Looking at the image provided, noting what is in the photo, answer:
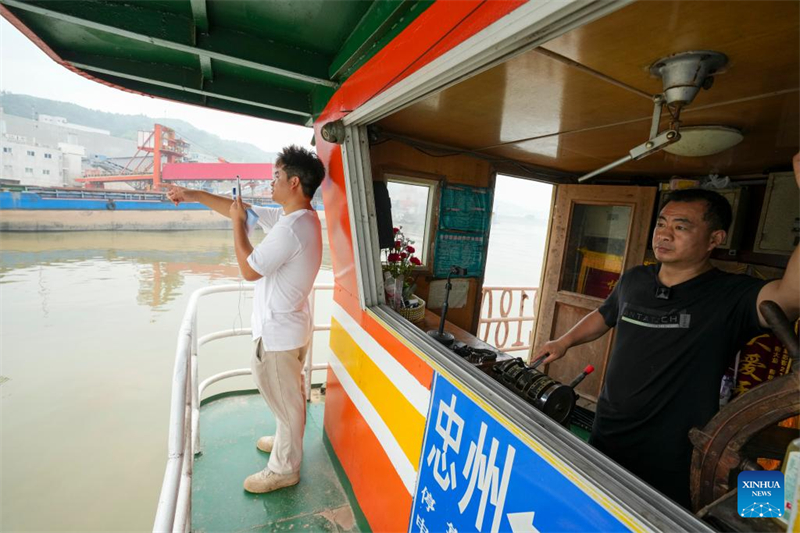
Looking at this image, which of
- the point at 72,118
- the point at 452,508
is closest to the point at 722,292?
the point at 452,508

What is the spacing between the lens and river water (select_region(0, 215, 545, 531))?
2846mm

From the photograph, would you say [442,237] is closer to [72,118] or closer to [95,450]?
[95,450]

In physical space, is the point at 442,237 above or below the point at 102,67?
below

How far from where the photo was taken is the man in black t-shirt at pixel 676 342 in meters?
1.22

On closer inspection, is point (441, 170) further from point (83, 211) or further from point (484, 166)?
point (83, 211)

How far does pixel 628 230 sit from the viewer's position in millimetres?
3271

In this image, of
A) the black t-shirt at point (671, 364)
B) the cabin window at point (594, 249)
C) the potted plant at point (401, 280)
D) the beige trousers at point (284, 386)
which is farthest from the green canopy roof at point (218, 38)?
the cabin window at point (594, 249)

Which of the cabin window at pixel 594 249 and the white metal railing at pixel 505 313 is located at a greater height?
the cabin window at pixel 594 249

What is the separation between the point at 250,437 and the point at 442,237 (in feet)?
7.73

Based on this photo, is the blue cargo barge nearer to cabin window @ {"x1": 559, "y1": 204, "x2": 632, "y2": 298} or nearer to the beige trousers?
the beige trousers

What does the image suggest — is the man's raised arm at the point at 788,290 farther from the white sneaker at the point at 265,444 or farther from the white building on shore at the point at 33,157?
the white building on shore at the point at 33,157

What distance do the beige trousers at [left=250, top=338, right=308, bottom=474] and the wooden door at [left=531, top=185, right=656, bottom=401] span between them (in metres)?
2.69

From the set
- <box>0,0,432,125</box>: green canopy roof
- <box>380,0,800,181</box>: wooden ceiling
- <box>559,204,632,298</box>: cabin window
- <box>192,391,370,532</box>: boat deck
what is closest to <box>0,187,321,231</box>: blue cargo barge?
<box>0,0,432,125</box>: green canopy roof

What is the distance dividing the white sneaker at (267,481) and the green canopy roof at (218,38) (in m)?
2.54
